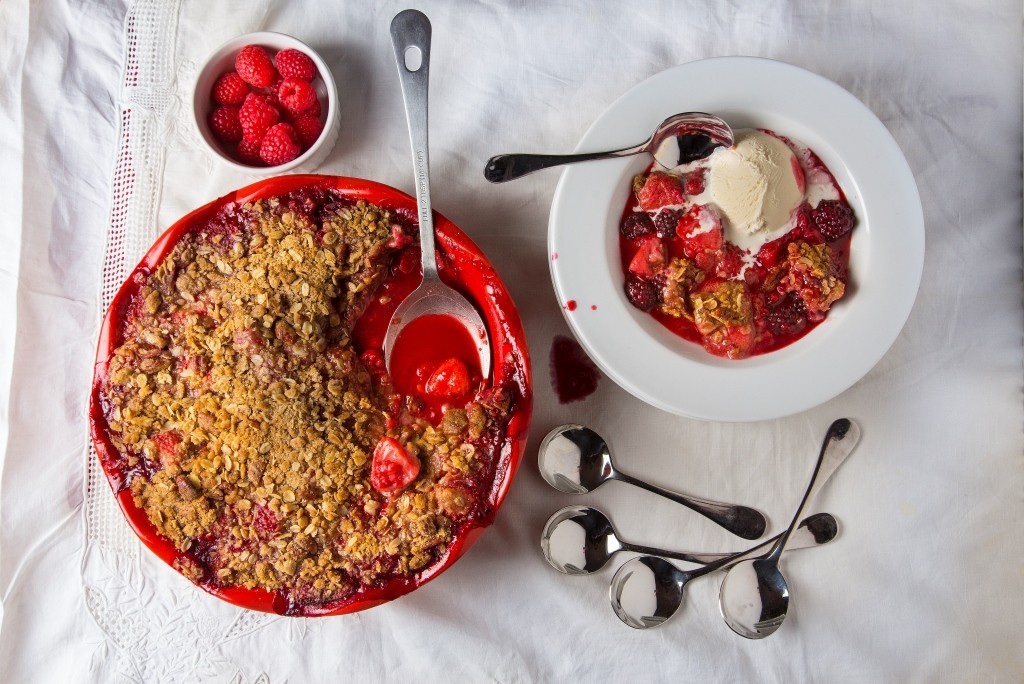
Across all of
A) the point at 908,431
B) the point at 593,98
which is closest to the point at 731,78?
the point at 593,98

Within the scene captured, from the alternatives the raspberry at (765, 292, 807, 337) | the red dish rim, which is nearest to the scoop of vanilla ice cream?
the raspberry at (765, 292, 807, 337)

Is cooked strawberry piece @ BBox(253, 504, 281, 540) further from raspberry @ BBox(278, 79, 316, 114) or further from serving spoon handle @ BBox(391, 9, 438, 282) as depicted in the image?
raspberry @ BBox(278, 79, 316, 114)

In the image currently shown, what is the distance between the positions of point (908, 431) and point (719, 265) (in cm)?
62

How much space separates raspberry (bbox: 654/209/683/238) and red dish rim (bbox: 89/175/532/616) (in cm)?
32

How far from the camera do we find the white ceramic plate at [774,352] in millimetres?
1356

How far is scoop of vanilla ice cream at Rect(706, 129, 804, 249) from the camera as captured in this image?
4.50ft

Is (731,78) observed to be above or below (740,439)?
above

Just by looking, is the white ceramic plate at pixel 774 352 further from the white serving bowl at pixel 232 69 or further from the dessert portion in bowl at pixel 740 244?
the white serving bowl at pixel 232 69

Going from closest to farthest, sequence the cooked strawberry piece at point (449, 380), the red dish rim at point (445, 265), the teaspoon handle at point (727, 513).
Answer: the red dish rim at point (445, 265)
the cooked strawberry piece at point (449, 380)
the teaspoon handle at point (727, 513)

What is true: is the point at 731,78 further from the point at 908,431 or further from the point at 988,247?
the point at 908,431

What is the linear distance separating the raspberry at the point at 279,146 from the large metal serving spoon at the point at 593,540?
93 cm

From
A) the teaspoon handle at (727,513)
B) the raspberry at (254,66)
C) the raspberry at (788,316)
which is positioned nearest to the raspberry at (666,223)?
the raspberry at (788,316)

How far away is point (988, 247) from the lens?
162cm

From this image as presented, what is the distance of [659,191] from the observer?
1394 mm
